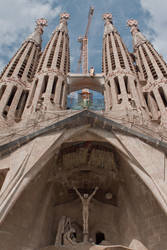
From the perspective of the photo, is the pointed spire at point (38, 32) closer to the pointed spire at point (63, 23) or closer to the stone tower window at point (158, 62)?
the pointed spire at point (63, 23)

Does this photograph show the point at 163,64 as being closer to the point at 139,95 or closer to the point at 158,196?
the point at 139,95

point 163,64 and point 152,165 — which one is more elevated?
point 163,64

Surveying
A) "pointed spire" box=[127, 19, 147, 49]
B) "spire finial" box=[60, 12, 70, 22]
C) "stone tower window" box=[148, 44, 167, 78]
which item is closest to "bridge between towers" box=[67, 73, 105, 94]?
"stone tower window" box=[148, 44, 167, 78]

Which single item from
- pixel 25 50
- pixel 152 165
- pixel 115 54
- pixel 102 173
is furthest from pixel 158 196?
pixel 25 50

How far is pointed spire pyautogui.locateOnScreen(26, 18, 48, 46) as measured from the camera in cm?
2674

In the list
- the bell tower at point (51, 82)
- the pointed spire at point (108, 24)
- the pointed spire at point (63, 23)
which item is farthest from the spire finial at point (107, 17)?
the bell tower at point (51, 82)

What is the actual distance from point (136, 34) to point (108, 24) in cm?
454

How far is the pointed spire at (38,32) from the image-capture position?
26.7 m

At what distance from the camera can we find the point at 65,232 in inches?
397

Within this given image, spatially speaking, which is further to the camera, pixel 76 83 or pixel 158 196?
pixel 76 83

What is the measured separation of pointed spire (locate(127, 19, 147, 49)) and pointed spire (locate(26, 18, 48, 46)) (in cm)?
Result: 1001

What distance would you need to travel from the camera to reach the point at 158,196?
805cm

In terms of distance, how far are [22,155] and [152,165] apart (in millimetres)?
4573

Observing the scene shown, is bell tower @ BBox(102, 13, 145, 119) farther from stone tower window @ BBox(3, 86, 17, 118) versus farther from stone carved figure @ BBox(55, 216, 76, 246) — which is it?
stone tower window @ BBox(3, 86, 17, 118)
